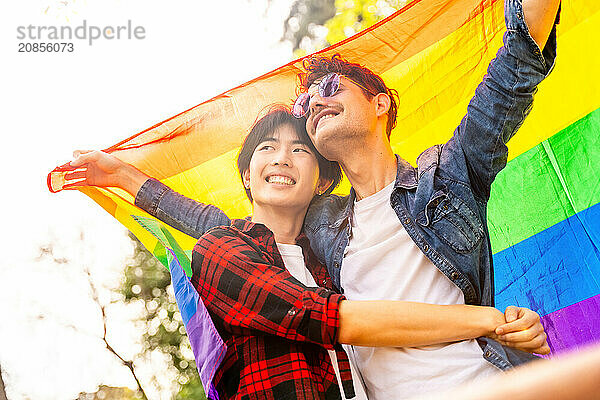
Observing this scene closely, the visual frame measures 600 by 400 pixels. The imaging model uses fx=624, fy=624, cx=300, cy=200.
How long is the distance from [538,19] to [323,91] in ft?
1.89

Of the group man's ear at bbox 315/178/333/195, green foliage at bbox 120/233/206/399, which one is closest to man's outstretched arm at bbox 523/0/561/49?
man's ear at bbox 315/178/333/195

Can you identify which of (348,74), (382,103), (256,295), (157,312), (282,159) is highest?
(348,74)

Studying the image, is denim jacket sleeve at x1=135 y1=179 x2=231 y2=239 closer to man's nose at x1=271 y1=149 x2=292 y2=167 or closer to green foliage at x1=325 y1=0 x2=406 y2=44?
man's nose at x1=271 y1=149 x2=292 y2=167

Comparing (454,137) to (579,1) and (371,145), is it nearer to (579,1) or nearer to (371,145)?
(371,145)

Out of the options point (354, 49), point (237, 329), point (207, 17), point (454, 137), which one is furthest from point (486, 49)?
point (207, 17)

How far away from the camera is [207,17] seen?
328 centimetres

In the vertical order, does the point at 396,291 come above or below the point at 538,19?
below

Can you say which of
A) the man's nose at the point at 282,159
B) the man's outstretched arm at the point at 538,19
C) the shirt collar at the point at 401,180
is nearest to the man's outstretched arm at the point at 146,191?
the man's nose at the point at 282,159

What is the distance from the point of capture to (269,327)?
1460 mm

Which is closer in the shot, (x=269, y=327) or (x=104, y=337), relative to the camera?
(x=269, y=327)

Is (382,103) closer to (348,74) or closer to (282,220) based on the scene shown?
(348,74)

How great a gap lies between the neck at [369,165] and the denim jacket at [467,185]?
0.03 metres

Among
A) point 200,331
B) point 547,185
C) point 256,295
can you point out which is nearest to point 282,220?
point 256,295

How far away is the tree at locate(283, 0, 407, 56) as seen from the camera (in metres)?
3.03
